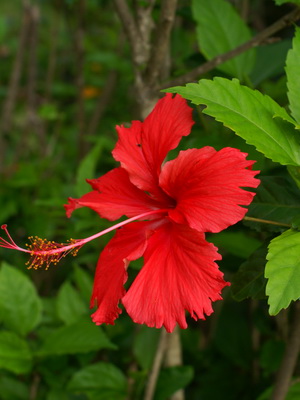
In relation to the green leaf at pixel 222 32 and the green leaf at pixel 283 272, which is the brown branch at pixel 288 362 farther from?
the green leaf at pixel 222 32

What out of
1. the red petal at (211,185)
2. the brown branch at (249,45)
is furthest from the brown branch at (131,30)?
the red petal at (211,185)

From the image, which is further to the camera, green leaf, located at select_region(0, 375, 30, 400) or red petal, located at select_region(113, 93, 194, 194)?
green leaf, located at select_region(0, 375, 30, 400)

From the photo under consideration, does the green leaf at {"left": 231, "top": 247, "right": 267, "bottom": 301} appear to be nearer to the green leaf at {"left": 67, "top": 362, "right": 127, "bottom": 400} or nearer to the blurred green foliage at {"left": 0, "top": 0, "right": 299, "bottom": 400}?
the blurred green foliage at {"left": 0, "top": 0, "right": 299, "bottom": 400}

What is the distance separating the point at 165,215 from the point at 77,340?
507 millimetres

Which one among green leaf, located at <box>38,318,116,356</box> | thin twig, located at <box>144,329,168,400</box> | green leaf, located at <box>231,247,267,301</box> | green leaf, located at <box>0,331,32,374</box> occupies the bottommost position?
thin twig, located at <box>144,329,168,400</box>

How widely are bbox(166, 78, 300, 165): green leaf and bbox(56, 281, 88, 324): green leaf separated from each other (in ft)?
2.54

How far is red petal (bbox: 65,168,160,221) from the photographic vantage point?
36.3 inches

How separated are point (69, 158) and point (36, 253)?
1958 millimetres

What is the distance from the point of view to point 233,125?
0.81 metres

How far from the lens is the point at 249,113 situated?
0.83 metres

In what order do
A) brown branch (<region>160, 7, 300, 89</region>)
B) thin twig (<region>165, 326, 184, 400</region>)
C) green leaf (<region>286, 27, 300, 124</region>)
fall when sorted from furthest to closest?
thin twig (<region>165, 326, 184, 400</region>) < brown branch (<region>160, 7, 300, 89</region>) < green leaf (<region>286, 27, 300, 124</region>)

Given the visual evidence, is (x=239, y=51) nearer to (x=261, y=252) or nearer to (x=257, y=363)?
(x=261, y=252)

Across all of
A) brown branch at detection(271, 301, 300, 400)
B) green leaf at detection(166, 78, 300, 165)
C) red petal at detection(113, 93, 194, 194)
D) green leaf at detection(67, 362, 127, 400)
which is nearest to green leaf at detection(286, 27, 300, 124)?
green leaf at detection(166, 78, 300, 165)

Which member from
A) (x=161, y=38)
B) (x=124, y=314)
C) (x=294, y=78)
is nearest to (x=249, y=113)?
(x=294, y=78)
